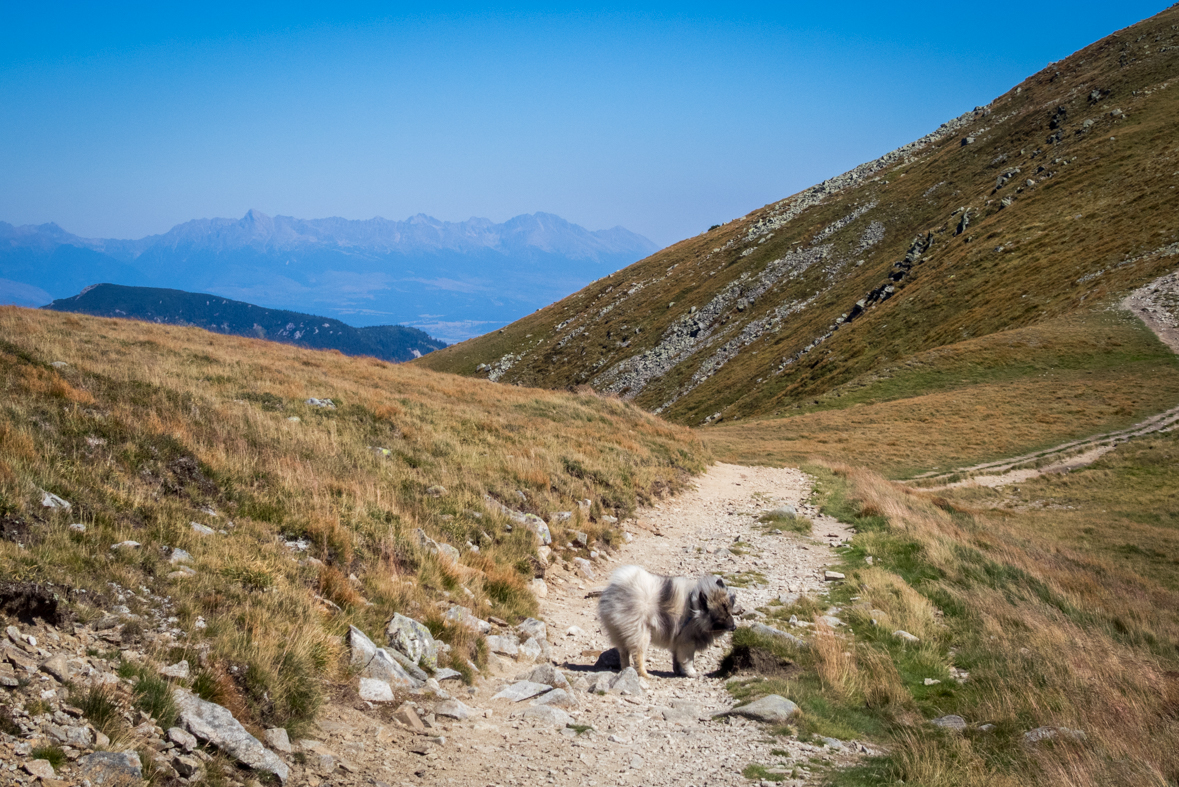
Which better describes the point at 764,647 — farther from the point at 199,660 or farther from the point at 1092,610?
the point at 1092,610

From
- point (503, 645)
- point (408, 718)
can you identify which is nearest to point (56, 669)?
point (408, 718)

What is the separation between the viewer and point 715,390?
7888cm

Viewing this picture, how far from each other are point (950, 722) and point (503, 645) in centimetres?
498

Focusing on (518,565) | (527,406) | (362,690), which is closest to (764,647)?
(518,565)

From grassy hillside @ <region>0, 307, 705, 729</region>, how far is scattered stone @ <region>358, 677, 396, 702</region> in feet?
1.06

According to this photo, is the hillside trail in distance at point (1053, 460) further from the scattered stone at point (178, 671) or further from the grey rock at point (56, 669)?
the grey rock at point (56, 669)

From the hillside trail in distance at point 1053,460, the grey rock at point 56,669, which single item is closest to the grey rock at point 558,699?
the grey rock at point 56,669

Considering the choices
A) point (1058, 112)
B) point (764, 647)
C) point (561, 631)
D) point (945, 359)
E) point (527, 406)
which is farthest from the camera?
point (1058, 112)

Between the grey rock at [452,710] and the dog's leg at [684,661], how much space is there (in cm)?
300

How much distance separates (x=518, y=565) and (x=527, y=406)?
1774cm

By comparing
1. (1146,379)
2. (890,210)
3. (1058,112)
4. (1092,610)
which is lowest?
(1092,610)

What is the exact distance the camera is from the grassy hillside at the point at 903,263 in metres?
60.2

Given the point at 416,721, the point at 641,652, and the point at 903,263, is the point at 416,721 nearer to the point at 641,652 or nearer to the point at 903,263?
the point at 641,652

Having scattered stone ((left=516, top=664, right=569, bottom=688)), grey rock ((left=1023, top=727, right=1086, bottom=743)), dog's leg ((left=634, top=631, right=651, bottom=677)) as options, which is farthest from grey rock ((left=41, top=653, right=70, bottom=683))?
grey rock ((left=1023, top=727, right=1086, bottom=743))
